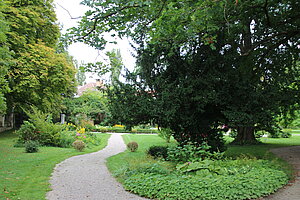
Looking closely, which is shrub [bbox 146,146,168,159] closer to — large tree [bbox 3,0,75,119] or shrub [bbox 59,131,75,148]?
shrub [bbox 59,131,75,148]

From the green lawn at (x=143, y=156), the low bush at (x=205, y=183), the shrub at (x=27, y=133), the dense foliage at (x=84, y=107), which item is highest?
the dense foliage at (x=84, y=107)

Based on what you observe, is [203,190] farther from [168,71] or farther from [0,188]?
[168,71]

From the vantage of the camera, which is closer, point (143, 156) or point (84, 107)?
point (143, 156)

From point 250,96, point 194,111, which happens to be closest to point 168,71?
point 194,111

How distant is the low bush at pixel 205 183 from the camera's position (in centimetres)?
497

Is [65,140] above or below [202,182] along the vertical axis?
above

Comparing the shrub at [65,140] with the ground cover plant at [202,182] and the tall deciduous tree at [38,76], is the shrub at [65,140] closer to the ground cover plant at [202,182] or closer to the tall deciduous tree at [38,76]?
the tall deciduous tree at [38,76]

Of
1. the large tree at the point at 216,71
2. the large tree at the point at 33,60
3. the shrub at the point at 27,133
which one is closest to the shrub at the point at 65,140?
the shrub at the point at 27,133

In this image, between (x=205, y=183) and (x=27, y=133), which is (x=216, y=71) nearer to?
(x=205, y=183)

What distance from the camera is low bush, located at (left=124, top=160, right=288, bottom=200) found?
196 inches

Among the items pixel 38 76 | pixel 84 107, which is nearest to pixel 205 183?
pixel 38 76

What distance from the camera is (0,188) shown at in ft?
18.6

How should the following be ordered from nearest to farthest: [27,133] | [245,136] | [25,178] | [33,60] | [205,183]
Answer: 1. [205,183]
2. [25,178]
3. [27,133]
4. [245,136]
5. [33,60]

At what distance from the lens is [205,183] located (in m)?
5.27
